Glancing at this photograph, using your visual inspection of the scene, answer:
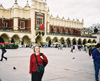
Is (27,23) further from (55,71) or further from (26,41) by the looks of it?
(55,71)

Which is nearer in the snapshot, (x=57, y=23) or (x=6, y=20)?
(x=6, y=20)

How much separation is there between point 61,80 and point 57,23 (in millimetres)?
53731

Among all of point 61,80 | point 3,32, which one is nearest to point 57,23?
point 3,32

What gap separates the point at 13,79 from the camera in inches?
259

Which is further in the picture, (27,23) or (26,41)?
(27,23)

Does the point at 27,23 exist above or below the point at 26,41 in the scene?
above

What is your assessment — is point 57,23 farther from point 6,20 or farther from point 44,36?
point 6,20

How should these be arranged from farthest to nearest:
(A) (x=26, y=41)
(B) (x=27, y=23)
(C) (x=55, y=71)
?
(B) (x=27, y=23) < (A) (x=26, y=41) < (C) (x=55, y=71)

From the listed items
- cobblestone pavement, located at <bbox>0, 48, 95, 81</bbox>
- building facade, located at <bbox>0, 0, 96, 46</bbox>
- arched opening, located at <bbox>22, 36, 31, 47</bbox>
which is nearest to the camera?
cobblestone pavement, located at <bbox>0, 48, 95, 81</bbox>

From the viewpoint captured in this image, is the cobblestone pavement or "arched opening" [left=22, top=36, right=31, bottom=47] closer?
the cobblestone pavement

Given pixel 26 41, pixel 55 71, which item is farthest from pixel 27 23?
pixel 55 71

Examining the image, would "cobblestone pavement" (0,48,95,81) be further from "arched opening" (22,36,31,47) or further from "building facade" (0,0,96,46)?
"arched opening" (22,36,31,47)

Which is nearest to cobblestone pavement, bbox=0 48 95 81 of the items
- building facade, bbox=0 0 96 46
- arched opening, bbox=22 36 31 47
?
building facade, bbox=0 0 96 46

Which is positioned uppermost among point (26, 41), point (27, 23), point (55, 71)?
point (27, 23)
